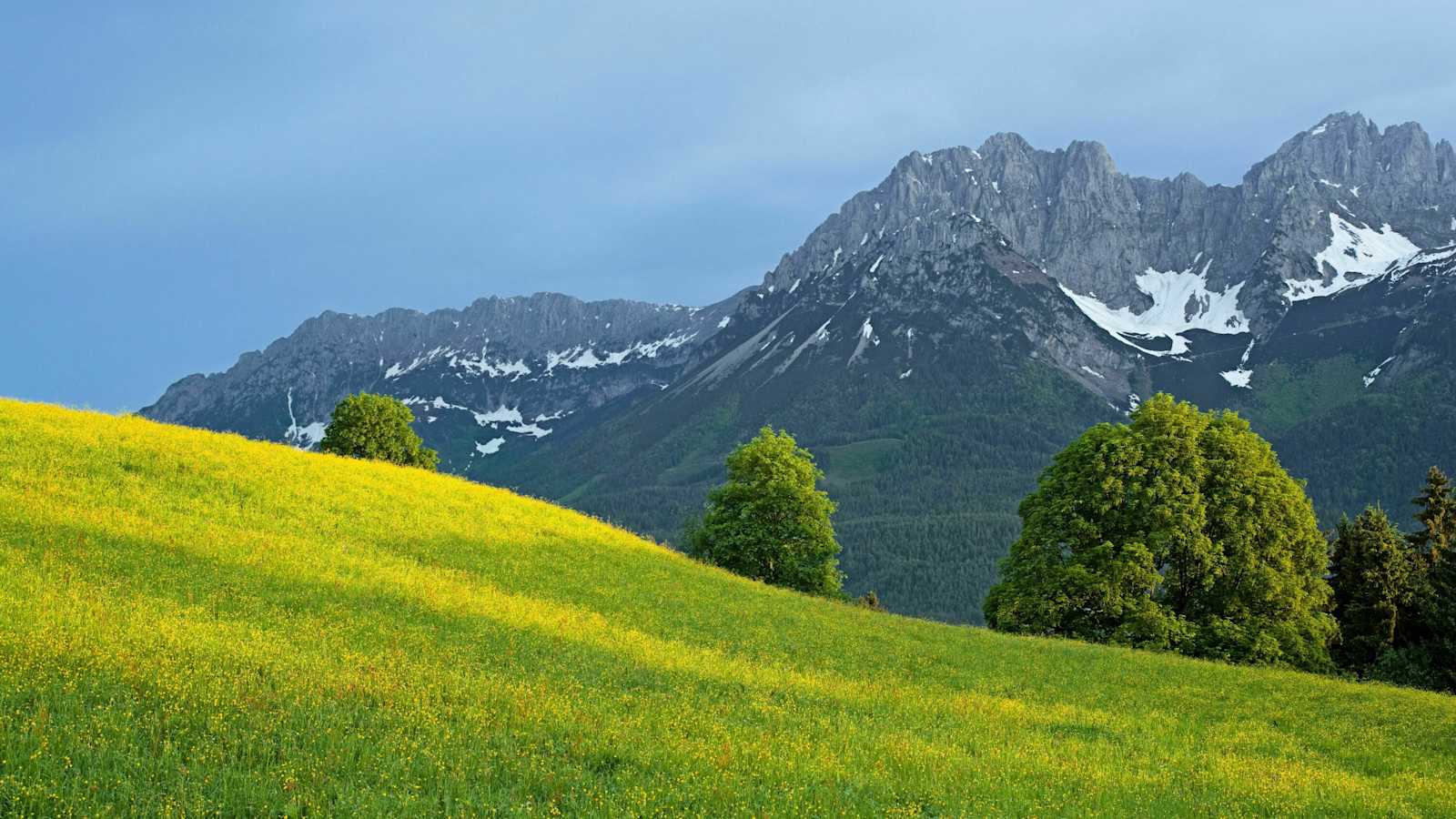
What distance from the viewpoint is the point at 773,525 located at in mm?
59438

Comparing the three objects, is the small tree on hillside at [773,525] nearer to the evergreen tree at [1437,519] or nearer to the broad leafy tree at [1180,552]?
the broad leafy tree at [1180,552]

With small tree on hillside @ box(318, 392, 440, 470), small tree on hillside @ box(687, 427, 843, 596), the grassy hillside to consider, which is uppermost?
small tree on hillside @ box(318, 392, 440, 470)

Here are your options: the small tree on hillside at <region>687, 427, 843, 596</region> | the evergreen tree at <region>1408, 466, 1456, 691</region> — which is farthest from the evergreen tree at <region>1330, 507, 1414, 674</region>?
the small tree on hillside at <region>687, 427, 843, 596</region>

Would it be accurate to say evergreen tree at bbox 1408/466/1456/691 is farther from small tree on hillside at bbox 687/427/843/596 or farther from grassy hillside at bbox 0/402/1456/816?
small tree on hillside at bbox 687/427/843/596

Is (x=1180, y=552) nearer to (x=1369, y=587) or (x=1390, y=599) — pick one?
(x=1369, y=587)

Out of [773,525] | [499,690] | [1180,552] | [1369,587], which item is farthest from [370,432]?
[1369,587]

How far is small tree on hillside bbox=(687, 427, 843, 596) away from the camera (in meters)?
58.1

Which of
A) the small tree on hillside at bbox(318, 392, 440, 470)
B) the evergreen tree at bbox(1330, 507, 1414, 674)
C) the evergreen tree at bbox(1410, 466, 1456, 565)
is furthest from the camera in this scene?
the small tree on hillside at bbox(318, 392, 440, 470)

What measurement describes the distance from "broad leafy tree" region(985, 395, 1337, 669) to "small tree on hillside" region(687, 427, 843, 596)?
14275 mm

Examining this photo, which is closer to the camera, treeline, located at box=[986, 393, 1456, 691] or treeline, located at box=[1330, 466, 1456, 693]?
treeline, located at box=[986, 393, 1456, 691]

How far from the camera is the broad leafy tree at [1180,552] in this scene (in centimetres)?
4194

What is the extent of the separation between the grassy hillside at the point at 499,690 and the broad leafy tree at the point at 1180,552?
8611mm

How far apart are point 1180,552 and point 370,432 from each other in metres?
62.4

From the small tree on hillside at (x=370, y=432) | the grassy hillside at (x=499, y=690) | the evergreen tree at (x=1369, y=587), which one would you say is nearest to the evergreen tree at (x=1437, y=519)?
the evergreen tree at (x=1369, y=587)
